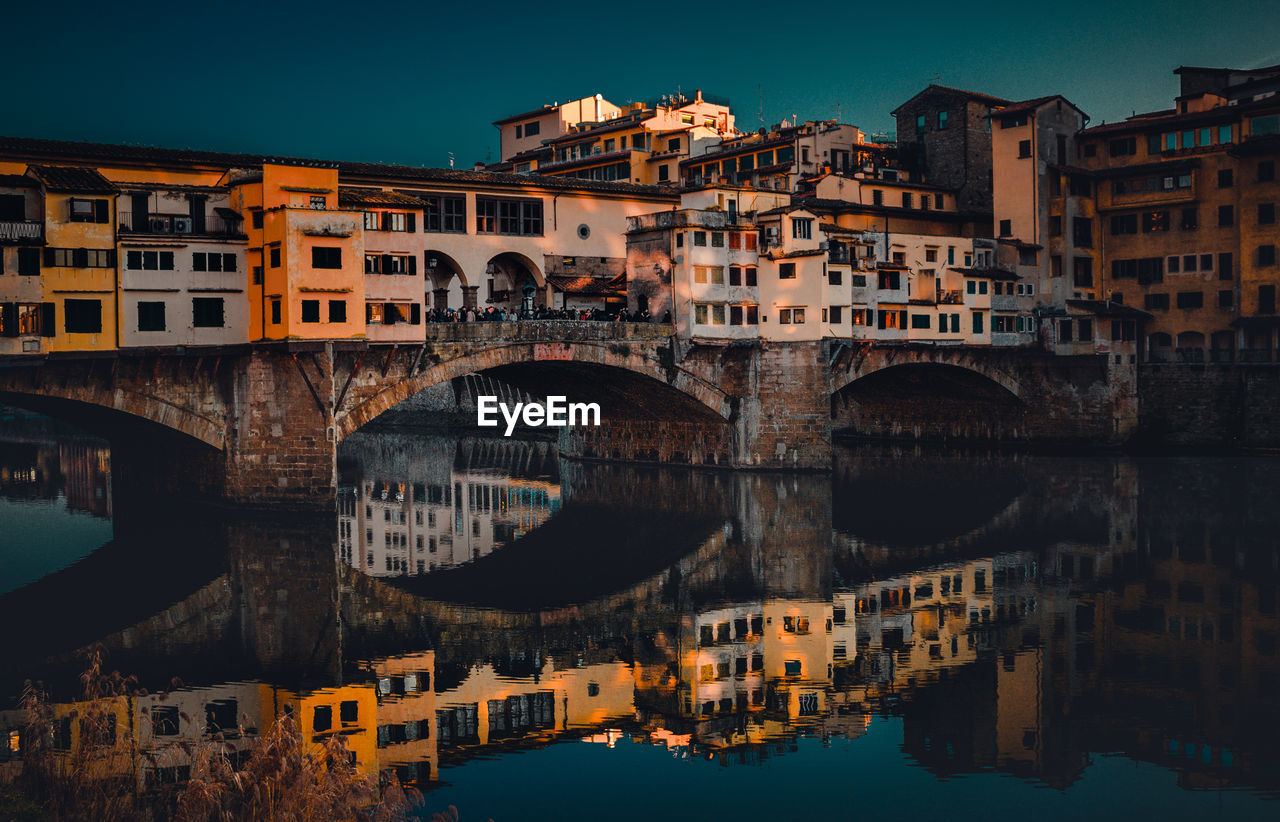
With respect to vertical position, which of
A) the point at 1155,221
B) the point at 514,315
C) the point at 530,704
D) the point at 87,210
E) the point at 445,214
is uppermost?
the point at 1155,221

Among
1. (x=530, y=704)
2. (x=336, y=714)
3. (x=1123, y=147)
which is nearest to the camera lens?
(x=336, y=714)

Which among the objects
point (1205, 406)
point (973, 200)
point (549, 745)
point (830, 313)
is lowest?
point (549, 745)

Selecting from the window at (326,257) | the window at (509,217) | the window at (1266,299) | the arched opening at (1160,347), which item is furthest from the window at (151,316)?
the window at (1266,299)

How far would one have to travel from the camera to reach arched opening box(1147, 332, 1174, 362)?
70.3 metres

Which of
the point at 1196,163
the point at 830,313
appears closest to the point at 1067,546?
the point at 830,313

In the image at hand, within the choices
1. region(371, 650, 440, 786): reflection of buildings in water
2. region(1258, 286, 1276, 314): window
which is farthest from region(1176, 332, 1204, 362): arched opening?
region(371, 650, 440, 786): reflection of buildings in water

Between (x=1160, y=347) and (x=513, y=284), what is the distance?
38.8 metres

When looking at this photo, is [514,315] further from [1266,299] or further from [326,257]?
[1266,299]

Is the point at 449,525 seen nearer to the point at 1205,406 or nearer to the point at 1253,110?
the point at 1205,406

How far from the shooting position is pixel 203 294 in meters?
44.4

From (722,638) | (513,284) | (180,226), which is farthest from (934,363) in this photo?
(180,226)

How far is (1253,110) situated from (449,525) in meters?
48.5

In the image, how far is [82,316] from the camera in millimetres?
41719

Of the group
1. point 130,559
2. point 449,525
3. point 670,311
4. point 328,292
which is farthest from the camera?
point 670,311
